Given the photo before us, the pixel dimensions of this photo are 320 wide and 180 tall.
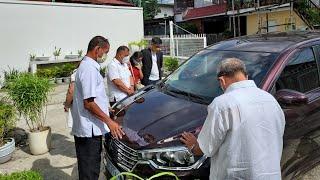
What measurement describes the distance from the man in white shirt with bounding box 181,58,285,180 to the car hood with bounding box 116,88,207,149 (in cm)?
73

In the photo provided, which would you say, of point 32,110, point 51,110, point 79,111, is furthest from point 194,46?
point 79,111

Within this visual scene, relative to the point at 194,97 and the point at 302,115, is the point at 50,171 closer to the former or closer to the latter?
the point at 194,97

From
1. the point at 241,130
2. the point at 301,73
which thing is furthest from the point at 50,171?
the point at 241,130

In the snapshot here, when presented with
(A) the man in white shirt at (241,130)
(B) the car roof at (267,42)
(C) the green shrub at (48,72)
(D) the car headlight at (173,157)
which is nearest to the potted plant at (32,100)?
(B) the car roof at (267,42)

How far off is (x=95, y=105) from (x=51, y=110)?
20.6 feet

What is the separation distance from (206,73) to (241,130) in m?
1.98

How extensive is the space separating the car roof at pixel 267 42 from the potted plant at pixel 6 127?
11.2ft

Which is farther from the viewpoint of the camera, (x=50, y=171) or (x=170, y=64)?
(x=170, y=64)

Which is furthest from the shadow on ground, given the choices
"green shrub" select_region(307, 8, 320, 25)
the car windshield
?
"green shrub" select_region(307, 8, 320, 25)

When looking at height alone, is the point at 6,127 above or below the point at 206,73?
below

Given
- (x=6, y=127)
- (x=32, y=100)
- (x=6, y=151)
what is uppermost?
(x=32, y=100)

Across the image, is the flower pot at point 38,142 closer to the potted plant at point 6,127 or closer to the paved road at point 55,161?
the paved road at point 55,161

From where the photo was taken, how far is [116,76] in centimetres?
548

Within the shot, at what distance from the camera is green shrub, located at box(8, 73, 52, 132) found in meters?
5.84
